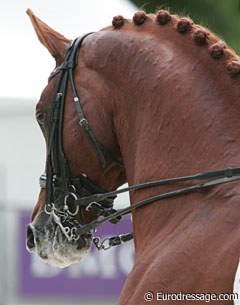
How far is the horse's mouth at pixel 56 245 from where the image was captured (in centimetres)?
401

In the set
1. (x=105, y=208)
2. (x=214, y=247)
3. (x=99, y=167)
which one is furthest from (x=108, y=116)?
(x=214, y=247)

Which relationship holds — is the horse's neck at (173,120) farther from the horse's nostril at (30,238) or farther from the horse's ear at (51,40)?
the horse's nostril at (30,238)

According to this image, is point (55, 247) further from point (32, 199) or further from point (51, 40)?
point (32, 199)

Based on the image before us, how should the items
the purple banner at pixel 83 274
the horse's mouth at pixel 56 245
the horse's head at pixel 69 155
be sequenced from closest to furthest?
1. the horse's head at pixel 69 155
2. the horse's mouth at pixel 56 245
3. the purple banner at pixel 83 274

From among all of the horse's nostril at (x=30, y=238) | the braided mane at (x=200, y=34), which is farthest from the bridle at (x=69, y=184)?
the braided mane at (x=200, y=34)

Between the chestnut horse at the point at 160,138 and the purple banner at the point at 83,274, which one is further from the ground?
the chestnut horse at the point at 160,138

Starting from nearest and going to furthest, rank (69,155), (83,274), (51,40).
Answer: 1. (69,155)
2. (51,40)
3. (83,274)

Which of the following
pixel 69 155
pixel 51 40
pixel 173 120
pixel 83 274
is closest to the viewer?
pixel 173 120

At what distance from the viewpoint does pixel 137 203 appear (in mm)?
3625

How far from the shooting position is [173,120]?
3.50 m

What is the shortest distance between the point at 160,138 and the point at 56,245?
0.81 meters

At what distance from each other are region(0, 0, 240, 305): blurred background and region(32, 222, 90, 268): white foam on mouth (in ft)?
15.7

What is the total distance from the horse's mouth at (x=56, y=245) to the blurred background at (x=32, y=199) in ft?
15.7

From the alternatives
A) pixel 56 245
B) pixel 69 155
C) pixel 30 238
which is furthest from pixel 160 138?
pixel 30 238
